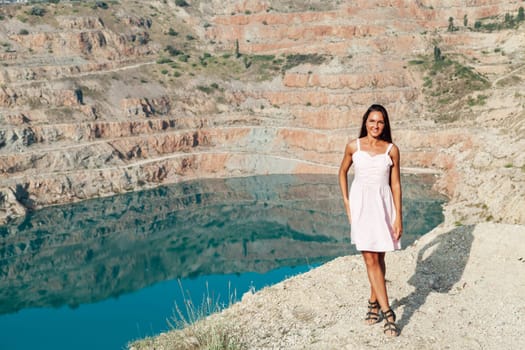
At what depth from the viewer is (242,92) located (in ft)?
263

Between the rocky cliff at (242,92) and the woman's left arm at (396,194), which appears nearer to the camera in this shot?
the woman's left arm at (396,194)

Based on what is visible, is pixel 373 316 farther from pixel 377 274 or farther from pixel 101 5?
pixel 101 5

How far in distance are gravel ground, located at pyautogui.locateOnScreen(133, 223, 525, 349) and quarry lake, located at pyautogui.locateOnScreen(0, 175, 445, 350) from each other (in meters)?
19.3

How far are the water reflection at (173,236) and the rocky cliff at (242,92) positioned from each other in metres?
3.79

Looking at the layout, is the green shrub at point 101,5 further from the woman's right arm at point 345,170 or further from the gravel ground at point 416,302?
the woman's right arm at point 345,170

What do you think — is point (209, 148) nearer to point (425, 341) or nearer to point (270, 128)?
point (270, 128)

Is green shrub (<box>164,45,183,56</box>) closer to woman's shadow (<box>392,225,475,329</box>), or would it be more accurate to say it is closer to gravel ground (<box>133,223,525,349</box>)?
woman's shadow (<box>392,225,475,329</box>)

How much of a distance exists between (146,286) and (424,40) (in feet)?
195

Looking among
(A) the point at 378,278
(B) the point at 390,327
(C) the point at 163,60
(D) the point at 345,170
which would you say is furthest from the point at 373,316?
(C) the point at 163,60

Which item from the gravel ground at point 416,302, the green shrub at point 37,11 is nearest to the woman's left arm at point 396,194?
the gravel ground at point 416,302

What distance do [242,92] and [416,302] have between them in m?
70.1

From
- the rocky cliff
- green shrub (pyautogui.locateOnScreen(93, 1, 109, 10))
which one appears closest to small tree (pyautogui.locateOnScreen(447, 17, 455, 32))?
the rocky cliff

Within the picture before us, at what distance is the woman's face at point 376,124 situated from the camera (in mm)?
10070

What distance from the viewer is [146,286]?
4172 centimetres
